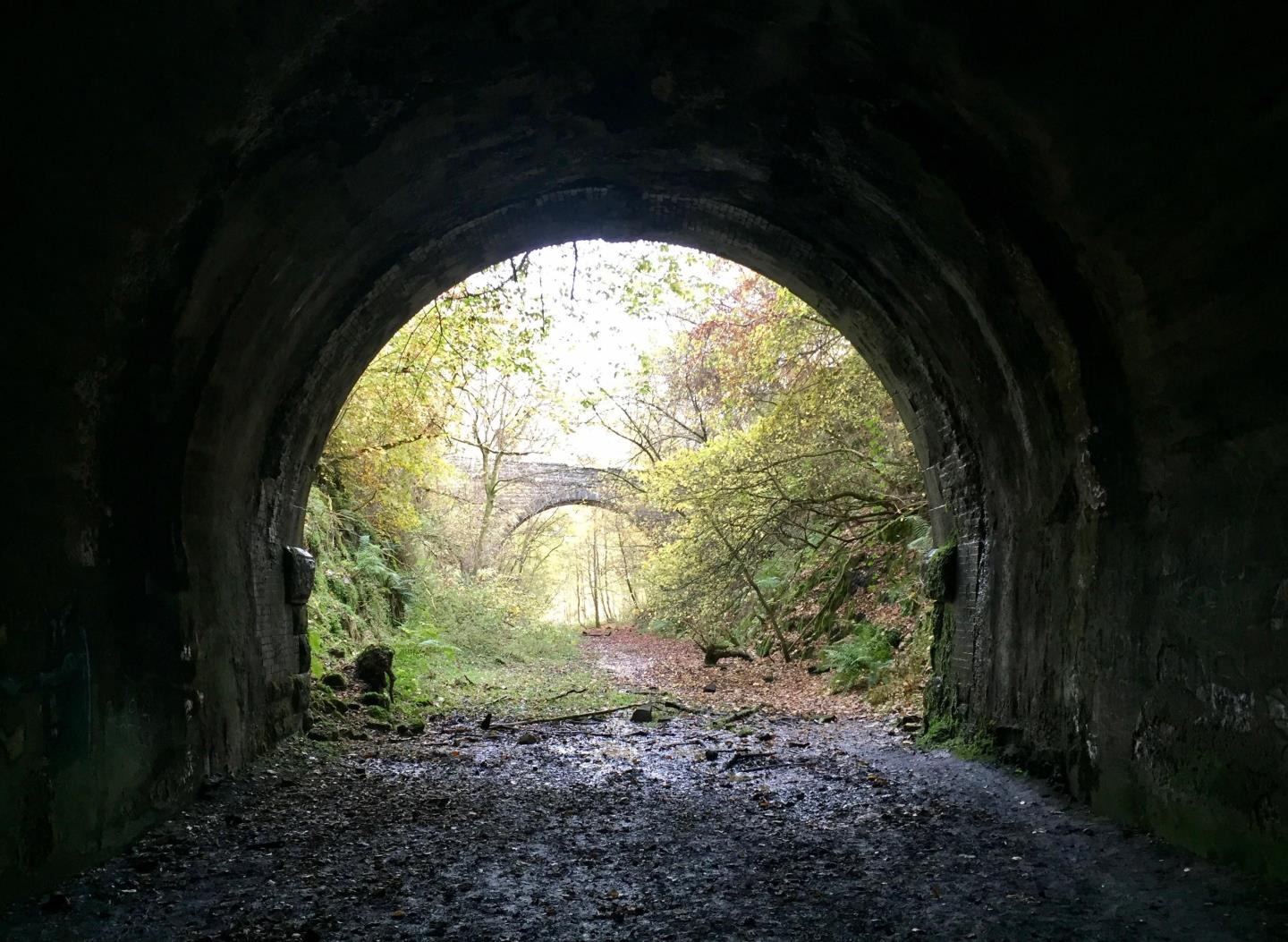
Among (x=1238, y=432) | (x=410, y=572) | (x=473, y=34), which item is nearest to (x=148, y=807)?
(x=473, y=34)

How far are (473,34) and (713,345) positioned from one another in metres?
11.0

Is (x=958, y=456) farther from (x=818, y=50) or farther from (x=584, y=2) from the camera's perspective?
(x=584, y=2)

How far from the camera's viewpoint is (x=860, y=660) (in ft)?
34.8

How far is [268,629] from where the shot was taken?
22.4 ft

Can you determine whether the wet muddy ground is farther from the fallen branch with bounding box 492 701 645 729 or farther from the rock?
the rock

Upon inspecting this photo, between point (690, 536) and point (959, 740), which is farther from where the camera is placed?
point (690, 536)

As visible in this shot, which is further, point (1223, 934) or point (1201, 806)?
point (1201, 806)

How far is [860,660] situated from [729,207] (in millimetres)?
6136

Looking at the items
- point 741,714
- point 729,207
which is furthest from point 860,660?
point 729,207

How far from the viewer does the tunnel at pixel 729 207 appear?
345 cm

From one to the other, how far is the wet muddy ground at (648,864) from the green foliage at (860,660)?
12.1ft

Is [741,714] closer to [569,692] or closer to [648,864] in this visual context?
[569,692]

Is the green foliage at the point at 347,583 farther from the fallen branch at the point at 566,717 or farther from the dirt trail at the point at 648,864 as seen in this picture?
the dirt trail at the point at 648,864

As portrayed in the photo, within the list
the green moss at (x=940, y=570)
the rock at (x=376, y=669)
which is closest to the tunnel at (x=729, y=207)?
the green moss at (x=940, y=570)
